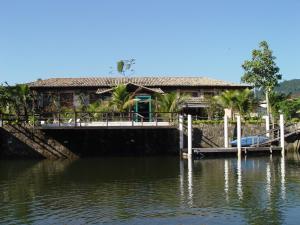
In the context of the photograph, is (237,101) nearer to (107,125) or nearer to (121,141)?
(121,141)

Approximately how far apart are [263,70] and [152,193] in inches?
1467

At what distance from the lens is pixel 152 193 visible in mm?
22734

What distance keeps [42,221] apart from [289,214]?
8.42 metres

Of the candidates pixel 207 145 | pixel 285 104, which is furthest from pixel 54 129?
pixel 285 104

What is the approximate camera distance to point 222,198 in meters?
21.1

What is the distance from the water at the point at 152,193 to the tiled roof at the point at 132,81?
734 inches

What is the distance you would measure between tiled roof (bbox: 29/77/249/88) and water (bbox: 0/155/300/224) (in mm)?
18653

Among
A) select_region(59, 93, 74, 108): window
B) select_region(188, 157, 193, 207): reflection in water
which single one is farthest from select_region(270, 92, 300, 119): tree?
select_region(188, 157, 193, 207): reflection in water

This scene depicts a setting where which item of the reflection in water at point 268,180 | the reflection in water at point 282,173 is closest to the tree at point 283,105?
the reflection in water at point 282,173

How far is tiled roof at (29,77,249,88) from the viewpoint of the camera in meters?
54.4

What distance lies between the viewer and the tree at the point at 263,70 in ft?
186

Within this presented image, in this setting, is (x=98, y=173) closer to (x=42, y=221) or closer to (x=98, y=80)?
(x=42, y=221)


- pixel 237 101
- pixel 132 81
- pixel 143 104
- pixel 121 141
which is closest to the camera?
pixel 121 141

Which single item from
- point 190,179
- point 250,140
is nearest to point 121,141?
point 250,140
